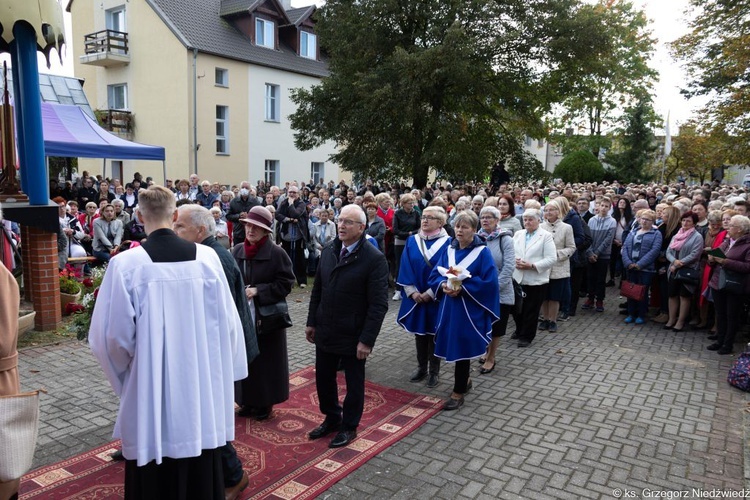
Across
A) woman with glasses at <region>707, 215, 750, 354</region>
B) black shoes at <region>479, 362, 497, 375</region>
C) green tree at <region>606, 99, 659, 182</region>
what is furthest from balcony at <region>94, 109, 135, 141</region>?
green tree at <region>606, 99, 659, 182</region>

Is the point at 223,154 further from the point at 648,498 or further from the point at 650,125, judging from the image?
the point at 650,125

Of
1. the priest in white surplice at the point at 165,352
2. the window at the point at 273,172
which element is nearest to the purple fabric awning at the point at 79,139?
the priest in white surplice at the point at 165,352

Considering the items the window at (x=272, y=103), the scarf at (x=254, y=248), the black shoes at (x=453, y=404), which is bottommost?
the black shoes at (x=453, y=404)

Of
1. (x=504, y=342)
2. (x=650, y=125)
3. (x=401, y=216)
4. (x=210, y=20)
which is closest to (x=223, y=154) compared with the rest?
(x=210, y=20)

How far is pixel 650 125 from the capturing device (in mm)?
37812

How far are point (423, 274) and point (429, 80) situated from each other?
13.0 meters

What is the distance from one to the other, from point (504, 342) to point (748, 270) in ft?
10.8

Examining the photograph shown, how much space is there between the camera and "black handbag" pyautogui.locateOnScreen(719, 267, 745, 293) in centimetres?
750

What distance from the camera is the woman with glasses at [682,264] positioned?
8.75 m

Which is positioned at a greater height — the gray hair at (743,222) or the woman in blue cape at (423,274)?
the gray hair at (743,222)

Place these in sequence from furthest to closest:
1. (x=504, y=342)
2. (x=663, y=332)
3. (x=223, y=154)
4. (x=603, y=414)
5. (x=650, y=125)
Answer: (x=650, y=125)
(x=223, y=154)
(x=663, y=332)
(x=504, y=342)
(x=603, y=414)

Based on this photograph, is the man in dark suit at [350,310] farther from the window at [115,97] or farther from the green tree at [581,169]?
the green tree at [581,169]

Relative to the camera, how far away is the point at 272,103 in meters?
29.3

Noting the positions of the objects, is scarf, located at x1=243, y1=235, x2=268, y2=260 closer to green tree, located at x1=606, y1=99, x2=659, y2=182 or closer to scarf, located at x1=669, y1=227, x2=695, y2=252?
scarf, located at x1=669, y1=227, x2=695, y2=252
